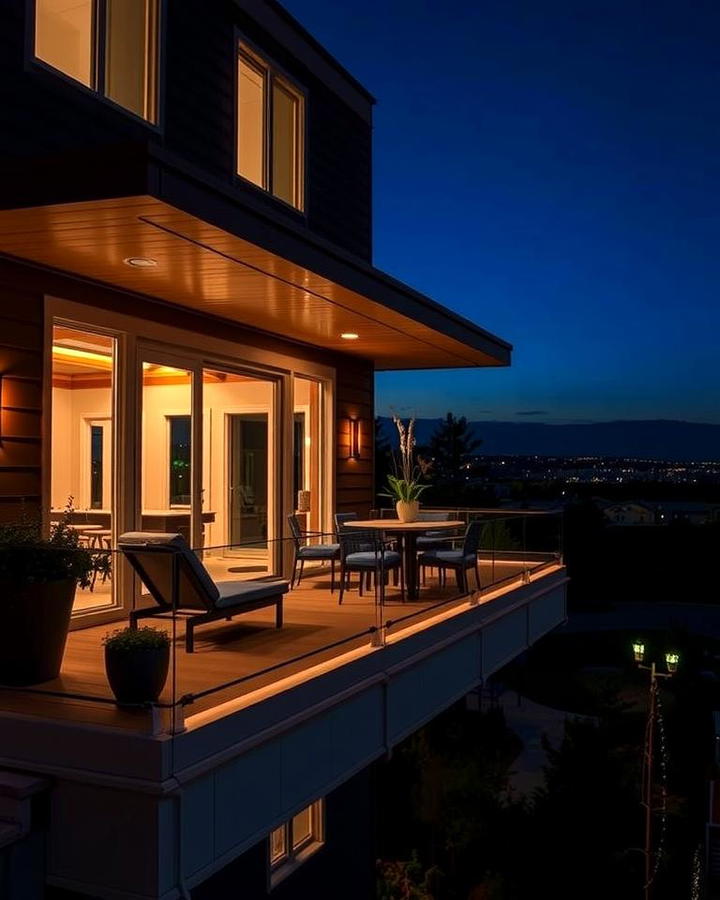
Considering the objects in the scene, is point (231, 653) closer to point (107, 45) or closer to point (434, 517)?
point (107, 45)

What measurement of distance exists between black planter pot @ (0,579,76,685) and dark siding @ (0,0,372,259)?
7.04 feet

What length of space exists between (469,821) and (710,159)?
2796 cm

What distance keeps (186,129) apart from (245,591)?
15.5ft

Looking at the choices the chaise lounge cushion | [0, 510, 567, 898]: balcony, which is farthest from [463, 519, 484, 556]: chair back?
the chaise lounge cushion

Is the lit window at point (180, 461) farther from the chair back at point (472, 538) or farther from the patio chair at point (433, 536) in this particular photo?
the chair back at point (472, 538)

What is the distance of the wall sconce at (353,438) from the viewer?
40.0ft

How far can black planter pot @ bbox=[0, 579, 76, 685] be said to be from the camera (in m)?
4.77

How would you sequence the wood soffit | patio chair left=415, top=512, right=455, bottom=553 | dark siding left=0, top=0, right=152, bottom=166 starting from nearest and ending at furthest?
the wood soffit → dark siding left=0, top=0, right=152, bottom=166 → patio chair left=415, top=512, right=455, bottom=553

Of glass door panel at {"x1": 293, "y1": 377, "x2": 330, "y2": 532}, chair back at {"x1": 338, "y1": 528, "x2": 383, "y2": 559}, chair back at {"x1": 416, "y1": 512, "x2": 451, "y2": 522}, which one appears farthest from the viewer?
glass door panel at {"x1": 293, "y1": 377, "x2": 330, "y2": 532}

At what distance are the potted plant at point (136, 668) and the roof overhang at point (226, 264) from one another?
2.37 metres

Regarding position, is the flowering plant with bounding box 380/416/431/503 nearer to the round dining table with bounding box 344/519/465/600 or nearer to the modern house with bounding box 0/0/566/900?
the round dining table with bounding box 344/519/465/600

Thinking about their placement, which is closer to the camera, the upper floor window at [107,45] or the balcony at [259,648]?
the balcony at [259,648]

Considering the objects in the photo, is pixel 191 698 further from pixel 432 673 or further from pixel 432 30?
pixel 432 30

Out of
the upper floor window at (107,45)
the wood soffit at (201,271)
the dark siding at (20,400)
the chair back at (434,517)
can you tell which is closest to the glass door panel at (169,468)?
the wood soffit at (201,271)
